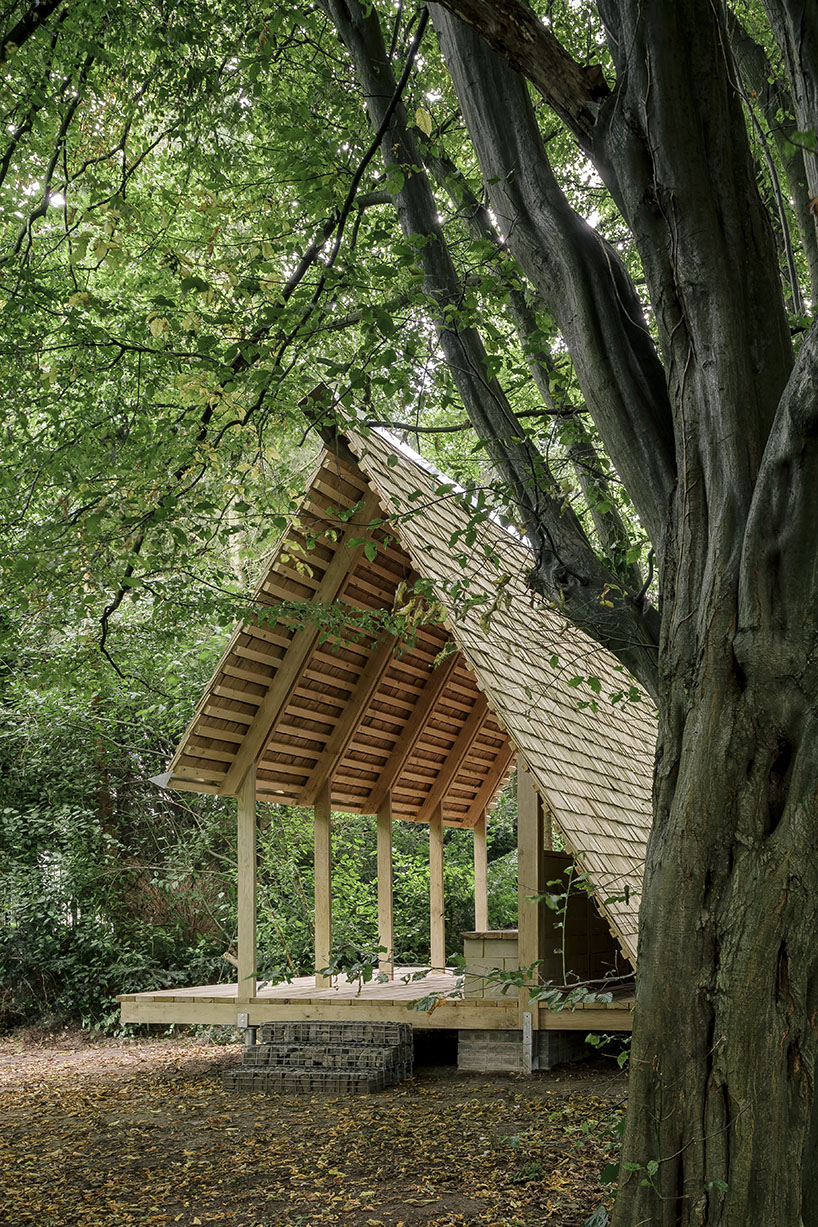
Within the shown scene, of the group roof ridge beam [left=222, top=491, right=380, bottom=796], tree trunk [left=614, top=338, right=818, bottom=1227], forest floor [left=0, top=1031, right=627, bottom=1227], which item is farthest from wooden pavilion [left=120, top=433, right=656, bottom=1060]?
tree trunk [left=614, top=338, right=818, bottom=1227]

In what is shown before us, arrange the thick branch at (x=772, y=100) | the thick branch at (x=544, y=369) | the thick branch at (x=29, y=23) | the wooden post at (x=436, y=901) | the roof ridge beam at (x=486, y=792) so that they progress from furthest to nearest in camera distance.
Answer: the roof ridge beam at (x=486, y=792), the wooden post at (x=436, y=901), the thick branch at (x=29, y=23), the thick branch at (x=772, y=100), the thick branch at (x=544, y=369)

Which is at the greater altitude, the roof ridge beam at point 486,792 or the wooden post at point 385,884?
the roof ridge beam at point 486,792

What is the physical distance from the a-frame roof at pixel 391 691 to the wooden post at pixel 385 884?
18cm

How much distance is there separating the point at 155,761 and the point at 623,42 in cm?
1168

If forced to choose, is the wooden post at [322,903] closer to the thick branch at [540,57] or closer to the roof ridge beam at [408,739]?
the roof ridge beam at [408,739]

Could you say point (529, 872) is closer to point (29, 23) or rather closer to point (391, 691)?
point (391, 691)

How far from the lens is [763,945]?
107 inches

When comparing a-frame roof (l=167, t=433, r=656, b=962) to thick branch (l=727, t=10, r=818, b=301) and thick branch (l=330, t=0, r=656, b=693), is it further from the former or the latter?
thick branch (l=727, t=10, r=818, b=301)

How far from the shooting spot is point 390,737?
35.8 feet

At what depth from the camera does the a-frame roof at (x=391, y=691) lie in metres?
7.57

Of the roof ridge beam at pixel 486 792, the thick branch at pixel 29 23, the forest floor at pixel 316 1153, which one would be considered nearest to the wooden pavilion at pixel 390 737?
the forest floor at pixel 316 1153

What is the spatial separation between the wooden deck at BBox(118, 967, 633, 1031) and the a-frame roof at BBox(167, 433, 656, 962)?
2.75ft

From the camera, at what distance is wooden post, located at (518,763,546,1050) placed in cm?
782

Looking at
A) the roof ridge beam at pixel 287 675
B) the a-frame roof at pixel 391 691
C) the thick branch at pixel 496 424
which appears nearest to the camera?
the thick branch at pixel 496 424
